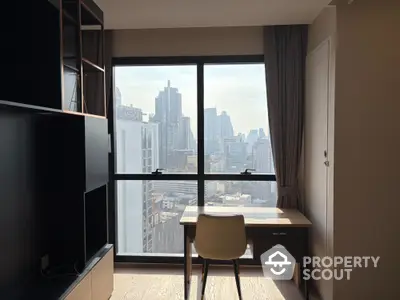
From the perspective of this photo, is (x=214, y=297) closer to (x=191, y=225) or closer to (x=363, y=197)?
(x=191, y=225)

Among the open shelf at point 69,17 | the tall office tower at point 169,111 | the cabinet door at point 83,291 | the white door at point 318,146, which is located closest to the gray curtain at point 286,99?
the white door at point 318,146

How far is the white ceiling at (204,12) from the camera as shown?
2.98m

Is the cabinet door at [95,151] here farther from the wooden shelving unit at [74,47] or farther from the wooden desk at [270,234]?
the wooden desk at [270,234]

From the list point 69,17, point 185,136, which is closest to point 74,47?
point 69,17

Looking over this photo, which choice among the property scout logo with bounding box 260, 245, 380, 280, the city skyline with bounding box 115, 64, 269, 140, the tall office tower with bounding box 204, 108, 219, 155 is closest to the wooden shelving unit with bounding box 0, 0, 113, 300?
the city skyline with bounding box 115, 64, 269, 140

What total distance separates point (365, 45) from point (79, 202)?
2.49m

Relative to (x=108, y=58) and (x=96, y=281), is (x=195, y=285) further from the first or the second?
(x=108, y=58)

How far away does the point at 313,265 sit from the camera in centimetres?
343

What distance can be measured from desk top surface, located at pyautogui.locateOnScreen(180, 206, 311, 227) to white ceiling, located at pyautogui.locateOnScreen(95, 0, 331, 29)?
1.75m

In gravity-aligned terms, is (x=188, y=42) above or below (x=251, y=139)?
above

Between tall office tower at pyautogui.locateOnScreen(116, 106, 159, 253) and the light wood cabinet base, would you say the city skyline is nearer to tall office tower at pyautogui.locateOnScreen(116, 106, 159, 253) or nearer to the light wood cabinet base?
tall office tower at pyautogui.locateOnScreen(116, 106, 159, 253)

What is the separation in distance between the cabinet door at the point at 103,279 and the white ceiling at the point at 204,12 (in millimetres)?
2098

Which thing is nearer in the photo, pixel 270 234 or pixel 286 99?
pixel 270 234

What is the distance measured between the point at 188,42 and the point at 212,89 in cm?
57
